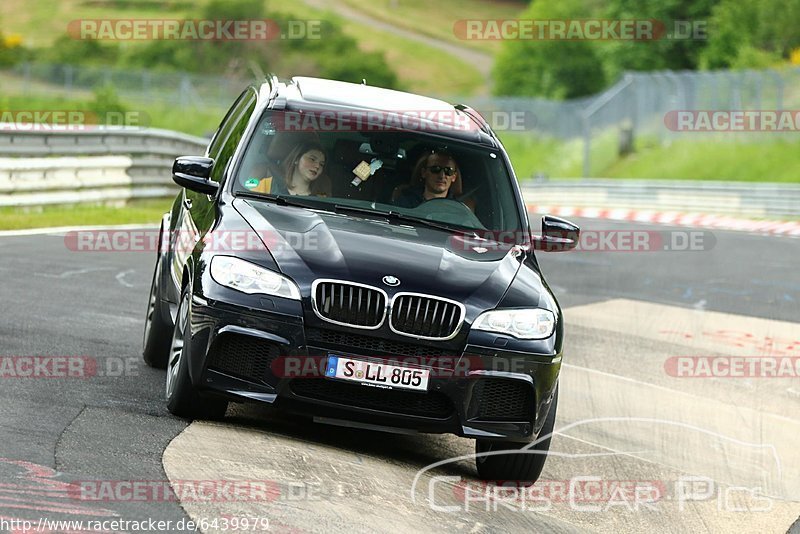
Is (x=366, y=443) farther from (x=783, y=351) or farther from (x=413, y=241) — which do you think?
(x=783, y=351)

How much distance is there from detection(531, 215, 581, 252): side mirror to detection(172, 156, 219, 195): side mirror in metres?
1.90

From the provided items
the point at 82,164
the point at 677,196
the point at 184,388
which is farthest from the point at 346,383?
the point at 677,196

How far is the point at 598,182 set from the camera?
138 feet

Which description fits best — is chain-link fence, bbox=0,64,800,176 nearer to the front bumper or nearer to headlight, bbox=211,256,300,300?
the front bumper

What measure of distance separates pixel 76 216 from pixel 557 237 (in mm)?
12592

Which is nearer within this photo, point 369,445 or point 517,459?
point 517,459

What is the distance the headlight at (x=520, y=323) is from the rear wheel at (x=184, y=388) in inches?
54.4

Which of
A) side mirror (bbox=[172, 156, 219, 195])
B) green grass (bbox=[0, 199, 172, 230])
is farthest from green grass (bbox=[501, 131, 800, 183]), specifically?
side mirror (bbox=[172, 156, 219, 195])

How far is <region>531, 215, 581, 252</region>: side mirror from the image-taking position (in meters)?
8.23

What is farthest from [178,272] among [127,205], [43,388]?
[127,205]

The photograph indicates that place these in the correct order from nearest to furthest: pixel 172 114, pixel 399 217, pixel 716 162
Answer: pixel 399 217, pixel 716 162, pixel 172 114

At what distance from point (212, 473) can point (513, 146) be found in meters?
64.7

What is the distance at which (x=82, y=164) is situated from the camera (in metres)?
20.9

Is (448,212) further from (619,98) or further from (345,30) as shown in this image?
(345,30)
